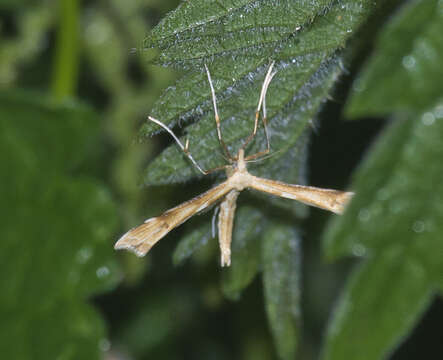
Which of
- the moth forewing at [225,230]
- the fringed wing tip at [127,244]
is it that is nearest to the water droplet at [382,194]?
the moth forewing at [225,230]

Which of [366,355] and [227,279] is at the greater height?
[366,355]

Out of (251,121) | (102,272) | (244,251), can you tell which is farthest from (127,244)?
(102,272)

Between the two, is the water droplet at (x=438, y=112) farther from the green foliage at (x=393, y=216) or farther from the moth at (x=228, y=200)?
the moth at (x=228, y=200)

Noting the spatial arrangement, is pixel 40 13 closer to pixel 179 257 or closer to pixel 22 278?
pixel 22 278

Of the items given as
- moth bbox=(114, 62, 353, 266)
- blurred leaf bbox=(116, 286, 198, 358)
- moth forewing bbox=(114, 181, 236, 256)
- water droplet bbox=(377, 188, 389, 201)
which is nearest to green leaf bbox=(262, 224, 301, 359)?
moth bbox=(114, 62, 353, 266)

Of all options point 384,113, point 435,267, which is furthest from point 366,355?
point 384,113

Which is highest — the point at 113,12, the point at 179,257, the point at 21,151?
the point at 113,12
